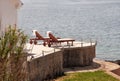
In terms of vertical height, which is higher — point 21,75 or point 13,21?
point 13,21

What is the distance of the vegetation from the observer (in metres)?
10.0

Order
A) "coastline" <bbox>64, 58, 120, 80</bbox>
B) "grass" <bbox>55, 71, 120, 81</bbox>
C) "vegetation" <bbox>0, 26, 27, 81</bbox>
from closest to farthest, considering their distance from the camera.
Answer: "vegetation" <bbox>0, 26, 27, 81</bbox> < "grass" <bbox>55, 71, 120, 81</bbox> < "coastline" <bbox>64, 58, 120, 80</bbox>

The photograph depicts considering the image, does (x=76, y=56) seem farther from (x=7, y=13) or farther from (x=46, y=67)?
(x=7, y=13)

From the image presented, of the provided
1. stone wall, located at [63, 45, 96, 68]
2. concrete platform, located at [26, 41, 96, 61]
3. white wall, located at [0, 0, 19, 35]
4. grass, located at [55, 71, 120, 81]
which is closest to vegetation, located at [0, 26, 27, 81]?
concrete platform, located at [26, 41, 96, 61]

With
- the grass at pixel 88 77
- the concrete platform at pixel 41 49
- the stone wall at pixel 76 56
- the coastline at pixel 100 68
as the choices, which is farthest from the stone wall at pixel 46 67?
the stone wall at pixel 76 56

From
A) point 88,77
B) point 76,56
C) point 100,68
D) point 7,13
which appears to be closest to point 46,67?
point 88,77

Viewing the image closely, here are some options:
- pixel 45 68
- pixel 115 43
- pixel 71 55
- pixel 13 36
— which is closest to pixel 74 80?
pixel 45 68

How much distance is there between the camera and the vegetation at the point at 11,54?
10.0 meters

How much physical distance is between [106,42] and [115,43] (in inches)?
51.1

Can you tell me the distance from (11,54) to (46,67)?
35.0ft

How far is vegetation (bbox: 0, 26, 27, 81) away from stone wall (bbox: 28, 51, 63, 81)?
26.4 feet

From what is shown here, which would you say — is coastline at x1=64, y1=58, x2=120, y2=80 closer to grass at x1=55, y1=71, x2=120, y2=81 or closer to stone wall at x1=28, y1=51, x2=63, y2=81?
grass at x1=55, y1=71, x2=120, y2=81

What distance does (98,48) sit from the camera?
49719mm

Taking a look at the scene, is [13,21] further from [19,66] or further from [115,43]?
[115,43]
